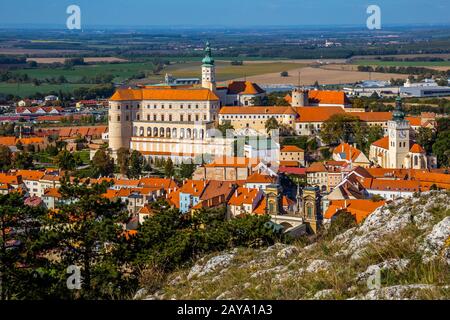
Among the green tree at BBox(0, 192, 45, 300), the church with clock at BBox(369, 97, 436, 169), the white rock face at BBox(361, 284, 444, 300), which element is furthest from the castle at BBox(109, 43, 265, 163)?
the white rock face at BBox(361, 284, 444, 300)

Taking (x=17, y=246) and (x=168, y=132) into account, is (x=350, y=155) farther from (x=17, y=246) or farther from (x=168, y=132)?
(x=17, y=246)

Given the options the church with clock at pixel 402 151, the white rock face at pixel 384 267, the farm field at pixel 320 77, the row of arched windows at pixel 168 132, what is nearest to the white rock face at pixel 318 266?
the white rock face at pixel 384 267

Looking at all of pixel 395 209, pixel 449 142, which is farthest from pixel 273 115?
pixel 395 209

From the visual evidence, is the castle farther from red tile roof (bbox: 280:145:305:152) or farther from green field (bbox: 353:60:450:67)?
green field (bbox: 353:60:450:67)

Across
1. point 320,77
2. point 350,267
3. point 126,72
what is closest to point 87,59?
point 126,72

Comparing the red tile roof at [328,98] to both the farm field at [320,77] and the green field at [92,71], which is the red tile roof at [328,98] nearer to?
the farm field at [320,77]

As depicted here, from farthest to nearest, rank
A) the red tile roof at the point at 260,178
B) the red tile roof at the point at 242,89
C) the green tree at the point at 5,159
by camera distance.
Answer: the red tile roof at the point at 242,89
the green tree at the point at 5,159
the red tile roof at the point at 260,178

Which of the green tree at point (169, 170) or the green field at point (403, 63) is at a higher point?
the green field at point (403, 63)
